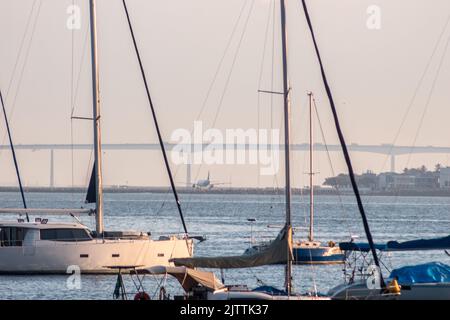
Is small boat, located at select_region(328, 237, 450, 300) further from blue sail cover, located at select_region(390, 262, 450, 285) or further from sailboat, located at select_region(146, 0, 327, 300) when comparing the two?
sailboat, located at select_region(146, 0, 327, 300)

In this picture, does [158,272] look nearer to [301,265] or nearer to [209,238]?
[301,265]

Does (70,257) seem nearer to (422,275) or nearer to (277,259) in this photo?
(277,259)

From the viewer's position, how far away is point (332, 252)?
50281 mm

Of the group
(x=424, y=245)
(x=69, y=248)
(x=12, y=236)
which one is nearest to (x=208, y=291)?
(x=424, y=245)

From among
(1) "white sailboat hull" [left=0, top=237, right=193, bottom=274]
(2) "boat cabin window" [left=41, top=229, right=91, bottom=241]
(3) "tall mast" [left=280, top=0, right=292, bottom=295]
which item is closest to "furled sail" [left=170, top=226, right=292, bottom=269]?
(3) "tall mast" [left=280, top=0, right=292, bottom=295]

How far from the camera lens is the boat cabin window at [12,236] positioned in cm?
4075

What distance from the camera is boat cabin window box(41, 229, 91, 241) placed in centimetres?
4069

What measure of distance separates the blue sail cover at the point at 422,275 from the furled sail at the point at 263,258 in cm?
299

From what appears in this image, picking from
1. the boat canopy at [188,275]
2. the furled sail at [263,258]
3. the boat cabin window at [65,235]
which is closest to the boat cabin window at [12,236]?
the boat cabin window at [65,235]

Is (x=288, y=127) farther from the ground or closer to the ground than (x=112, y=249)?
farther from the ground

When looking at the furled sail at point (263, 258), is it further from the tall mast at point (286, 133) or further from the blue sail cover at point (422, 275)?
the blue sail cover at point (422, 275)
